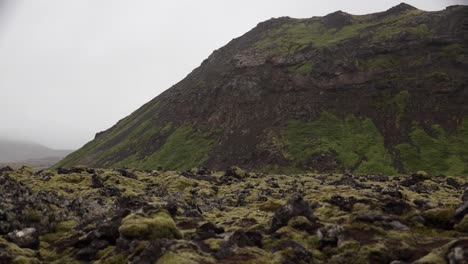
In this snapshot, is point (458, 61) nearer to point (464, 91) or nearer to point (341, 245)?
point (464, 91)

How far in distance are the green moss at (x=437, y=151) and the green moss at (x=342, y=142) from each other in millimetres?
7932

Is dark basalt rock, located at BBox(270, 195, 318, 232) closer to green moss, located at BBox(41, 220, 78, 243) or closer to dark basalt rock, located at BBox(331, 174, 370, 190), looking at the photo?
green moss, located at BBox(41, 220, 78, 243)

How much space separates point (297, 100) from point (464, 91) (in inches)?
2751

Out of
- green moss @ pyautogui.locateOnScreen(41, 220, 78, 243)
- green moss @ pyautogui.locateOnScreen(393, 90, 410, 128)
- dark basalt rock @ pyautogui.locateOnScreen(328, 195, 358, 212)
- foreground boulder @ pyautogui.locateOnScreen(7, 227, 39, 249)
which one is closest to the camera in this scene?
foreground boulder @ pyautogui.locateOnScreen(7, 227, 39, 249)

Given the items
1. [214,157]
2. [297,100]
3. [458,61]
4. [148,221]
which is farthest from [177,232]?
[458,61]

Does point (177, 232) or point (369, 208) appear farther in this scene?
point (369, 208)

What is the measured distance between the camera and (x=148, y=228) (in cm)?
2983

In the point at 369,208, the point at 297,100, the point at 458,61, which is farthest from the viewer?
the point at 297,100

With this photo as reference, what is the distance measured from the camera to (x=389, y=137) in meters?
170

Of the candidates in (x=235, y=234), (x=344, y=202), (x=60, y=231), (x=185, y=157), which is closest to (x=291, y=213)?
(x=235, y=234)

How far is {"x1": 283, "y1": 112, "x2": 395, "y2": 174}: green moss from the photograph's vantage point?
502 ft

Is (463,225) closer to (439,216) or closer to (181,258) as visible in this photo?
(439,216)

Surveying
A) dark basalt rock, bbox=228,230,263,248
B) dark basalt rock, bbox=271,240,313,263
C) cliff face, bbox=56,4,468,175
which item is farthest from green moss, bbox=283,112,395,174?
dark basalt rock, bbox=271,240,313,263

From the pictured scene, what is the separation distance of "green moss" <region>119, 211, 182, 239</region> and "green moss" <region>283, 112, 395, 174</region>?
126 m
